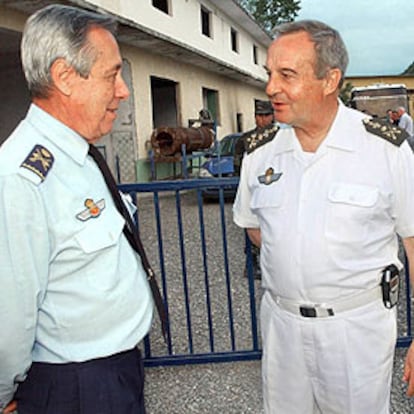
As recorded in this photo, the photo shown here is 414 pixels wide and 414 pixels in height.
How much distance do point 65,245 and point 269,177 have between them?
2.92 ft

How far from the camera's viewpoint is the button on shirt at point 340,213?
1.72m

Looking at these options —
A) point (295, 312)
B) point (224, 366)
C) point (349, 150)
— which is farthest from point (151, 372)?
point (349, 150)

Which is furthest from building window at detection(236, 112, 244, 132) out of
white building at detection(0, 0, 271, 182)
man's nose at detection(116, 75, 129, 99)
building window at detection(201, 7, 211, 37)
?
man's nose at detection(116, 75, 129, 99)

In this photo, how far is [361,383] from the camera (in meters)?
1.80

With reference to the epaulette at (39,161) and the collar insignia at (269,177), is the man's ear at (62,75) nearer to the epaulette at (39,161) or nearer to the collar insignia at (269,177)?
the epaulette at (39,161)

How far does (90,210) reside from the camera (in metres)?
1.41

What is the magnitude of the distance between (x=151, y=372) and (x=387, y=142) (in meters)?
2.42

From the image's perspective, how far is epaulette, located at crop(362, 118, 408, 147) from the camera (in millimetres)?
1740

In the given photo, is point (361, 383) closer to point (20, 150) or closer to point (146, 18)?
point (20, 150)

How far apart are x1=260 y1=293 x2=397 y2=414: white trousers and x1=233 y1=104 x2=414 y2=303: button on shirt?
A: 4.3 inches

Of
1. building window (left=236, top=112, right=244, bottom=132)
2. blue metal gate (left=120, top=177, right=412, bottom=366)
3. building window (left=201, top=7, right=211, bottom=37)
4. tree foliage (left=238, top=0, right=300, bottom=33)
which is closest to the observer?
blue metal gate (left=120, top=177, right=412, bottom=366)

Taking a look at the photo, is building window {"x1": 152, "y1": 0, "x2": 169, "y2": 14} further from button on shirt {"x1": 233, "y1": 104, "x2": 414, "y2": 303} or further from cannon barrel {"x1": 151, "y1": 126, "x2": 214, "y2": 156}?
button on shirt {"x1": 233, "y1": 104, "x2": 414, "y2": 303}

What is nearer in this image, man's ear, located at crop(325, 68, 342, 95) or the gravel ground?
man's ear, located at crop(325, 68, 342, 95)

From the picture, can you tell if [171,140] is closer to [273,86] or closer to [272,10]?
[273,86]
